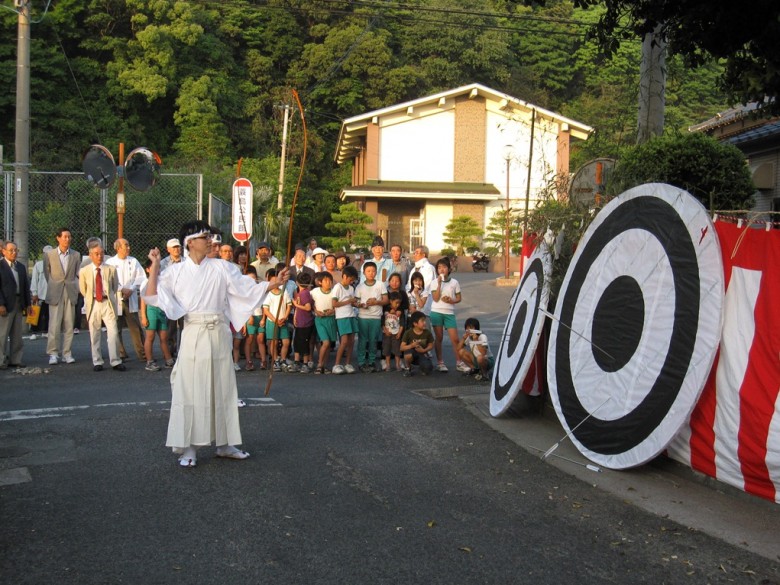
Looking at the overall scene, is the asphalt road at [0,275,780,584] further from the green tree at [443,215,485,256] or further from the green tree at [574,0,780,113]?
the green tree at [443,215,485,256]

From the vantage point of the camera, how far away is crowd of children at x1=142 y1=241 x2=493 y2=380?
12273 millimetres

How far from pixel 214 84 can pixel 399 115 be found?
13.5 metres

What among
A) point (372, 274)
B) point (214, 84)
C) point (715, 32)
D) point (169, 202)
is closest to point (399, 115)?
point (214, 84)

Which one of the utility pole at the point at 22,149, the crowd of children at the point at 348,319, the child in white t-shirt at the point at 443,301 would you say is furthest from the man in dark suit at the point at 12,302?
the child in white t-shirt at the point at 443,301

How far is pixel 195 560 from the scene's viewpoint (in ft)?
15.0

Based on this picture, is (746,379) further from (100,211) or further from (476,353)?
(100,211)

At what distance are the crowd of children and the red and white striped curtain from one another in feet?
21.2

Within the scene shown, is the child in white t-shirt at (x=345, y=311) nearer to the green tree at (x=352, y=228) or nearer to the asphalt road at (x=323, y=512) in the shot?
the asphalt road at (x=323, y=512)

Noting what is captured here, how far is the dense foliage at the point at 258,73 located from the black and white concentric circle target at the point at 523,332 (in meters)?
28.0

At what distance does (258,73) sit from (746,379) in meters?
50.2

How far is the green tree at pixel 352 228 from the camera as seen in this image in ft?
121

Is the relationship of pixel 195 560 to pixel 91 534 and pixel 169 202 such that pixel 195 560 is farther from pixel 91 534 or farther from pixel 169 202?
pixel 169 202

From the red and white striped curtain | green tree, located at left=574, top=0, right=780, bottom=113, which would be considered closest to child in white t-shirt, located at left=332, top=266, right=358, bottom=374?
green tree, located at left=574, top=0, right=780, bottom=113

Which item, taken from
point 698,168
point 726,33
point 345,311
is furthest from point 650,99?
point 345,311
